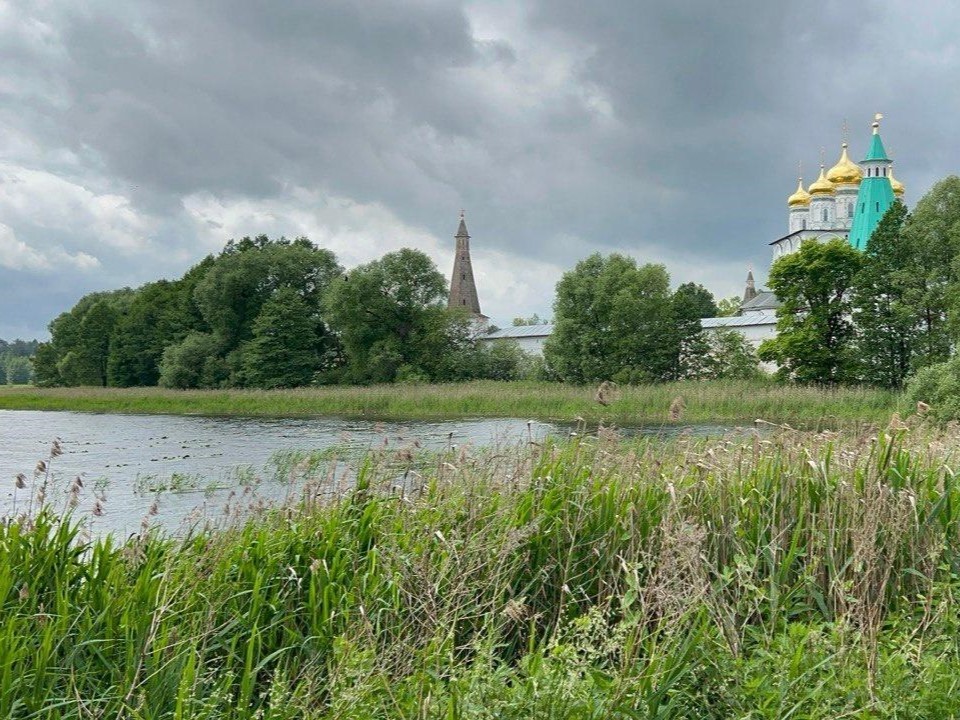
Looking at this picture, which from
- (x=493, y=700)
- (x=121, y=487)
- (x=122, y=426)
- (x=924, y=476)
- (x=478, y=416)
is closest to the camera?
(x=493, y=700)

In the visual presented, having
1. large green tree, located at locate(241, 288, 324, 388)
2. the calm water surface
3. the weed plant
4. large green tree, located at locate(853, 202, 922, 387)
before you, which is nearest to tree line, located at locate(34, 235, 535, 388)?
large green tree, located at locate(241, 288, 324, 388)

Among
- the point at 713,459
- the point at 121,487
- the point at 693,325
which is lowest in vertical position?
the point at 121,487

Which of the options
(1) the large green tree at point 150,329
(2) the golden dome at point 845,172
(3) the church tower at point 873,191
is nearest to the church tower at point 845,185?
(2) the golden dome at point 845,172

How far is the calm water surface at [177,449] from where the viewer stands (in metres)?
10.6

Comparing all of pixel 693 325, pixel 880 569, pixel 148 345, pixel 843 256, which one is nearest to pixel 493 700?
pixel 880 569

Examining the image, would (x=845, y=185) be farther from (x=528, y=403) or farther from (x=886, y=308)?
(x=528, y=403)

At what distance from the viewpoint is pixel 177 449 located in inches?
827

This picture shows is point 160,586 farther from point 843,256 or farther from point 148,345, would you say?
point 148,345

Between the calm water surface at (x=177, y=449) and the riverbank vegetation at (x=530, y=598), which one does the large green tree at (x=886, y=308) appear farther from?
the riverbank vegetation at (x=530, y=598)

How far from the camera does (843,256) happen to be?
42062 mm

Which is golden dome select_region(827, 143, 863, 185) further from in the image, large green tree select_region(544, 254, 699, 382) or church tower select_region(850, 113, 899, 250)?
large green tree select_region(544, 254, 699, 382)

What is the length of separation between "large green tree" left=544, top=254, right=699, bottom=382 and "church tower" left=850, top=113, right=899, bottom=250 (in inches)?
961

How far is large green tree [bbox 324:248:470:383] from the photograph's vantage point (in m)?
51.6

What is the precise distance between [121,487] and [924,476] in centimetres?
1180
